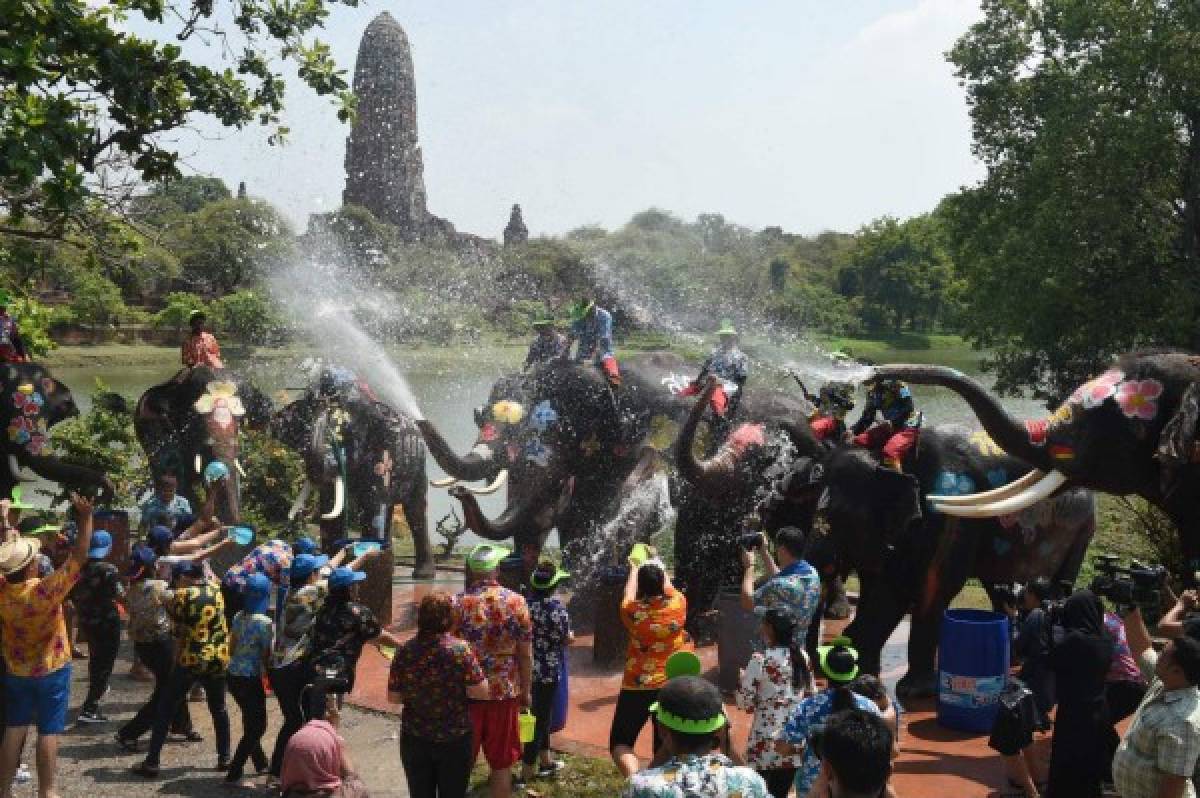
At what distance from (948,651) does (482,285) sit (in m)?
41.2

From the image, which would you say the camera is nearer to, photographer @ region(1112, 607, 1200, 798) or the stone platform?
photographer @ region(1112, 607, 1200, 798)

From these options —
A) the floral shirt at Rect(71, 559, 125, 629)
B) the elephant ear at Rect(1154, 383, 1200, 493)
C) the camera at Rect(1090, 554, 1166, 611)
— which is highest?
the elephant ear at Rect(1154, 383, 1200, 493)

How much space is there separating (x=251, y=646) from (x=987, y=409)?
4817mm

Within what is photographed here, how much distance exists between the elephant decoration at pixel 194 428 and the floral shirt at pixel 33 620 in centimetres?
515

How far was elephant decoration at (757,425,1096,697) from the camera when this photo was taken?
350 inches

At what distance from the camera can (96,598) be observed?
8.80 meters

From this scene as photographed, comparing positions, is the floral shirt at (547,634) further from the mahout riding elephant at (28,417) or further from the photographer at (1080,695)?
the mahout riding elephant at (28,417)

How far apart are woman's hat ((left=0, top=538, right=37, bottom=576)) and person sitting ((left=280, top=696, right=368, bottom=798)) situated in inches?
92.0

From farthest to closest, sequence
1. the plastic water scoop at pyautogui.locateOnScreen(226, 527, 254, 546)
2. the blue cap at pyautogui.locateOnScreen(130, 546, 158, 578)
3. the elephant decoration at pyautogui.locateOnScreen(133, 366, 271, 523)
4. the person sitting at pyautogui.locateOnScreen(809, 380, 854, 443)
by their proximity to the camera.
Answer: the elephant decoration at pyautogui.locateOnScreen(133, 366, 271, 523) → the person sitting at pyautogui.locateOnScreen(809, 380, 854, 443) → the plastic water scoop at pyautogui.locateOnScreen(226, 527, 254, 546) → the blue cap at pyautogui.locateOnScreen(130, 546, 158, 578)

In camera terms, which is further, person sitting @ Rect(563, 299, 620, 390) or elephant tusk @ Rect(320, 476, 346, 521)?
person sitting @ Rect(563, 299, 620, 390)

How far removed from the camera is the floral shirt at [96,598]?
28.9ft

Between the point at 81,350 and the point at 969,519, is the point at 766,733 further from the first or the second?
the point at 81,350

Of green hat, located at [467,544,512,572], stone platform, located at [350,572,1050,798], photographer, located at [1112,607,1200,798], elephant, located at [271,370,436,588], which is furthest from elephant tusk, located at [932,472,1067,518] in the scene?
elephant, located at [271,370,436,588]

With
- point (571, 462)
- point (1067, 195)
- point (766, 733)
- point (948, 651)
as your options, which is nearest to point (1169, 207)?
point (1067, 195)
